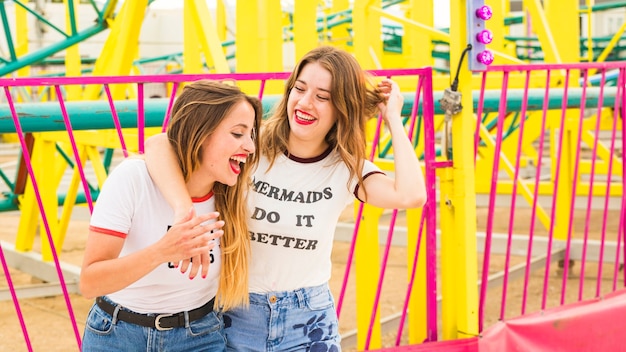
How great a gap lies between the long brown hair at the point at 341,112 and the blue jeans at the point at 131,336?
0.58 metres

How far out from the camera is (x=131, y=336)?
2176 millimetres

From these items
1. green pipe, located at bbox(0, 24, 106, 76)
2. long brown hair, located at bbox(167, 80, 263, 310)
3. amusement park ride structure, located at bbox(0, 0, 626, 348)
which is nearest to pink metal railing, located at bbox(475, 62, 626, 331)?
amusement park ride structure, located at bbox(0, 0, 626, 348)

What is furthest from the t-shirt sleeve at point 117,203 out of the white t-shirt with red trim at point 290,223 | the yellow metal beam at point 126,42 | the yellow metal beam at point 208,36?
the yellow metal beam at point 126,42

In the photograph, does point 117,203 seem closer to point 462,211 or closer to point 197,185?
point 197,185

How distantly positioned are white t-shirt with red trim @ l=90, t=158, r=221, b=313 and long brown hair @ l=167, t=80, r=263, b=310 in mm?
43

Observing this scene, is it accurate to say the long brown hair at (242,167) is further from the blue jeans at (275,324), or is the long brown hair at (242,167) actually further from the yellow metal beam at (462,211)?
the yellow metal beam at (462,211)

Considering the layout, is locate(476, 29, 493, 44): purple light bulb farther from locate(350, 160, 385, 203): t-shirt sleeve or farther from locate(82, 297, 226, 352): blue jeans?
locate(82, 297, 226, 352): blue jeans

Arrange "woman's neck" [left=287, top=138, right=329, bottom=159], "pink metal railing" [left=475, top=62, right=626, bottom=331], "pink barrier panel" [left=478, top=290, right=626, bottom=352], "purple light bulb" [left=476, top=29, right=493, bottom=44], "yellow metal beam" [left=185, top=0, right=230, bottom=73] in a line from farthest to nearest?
"yellow metal beam" [left=185, top=0, right=230, bottom=73]
"pink metal railing" [left=475, top=62, right=626, bottom=331]
"pink barrier panel" [left=478, top=290, right=626, bottom=352]
"purple light bulb" [left=476, top=29, right=493, bottom=44]
"woman's neck" [left=287, top=138, right=329, bottom=159]

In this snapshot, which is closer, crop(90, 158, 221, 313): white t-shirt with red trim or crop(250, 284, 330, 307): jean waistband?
crop(90, 158, 221, 313): white t-shirt with red trim

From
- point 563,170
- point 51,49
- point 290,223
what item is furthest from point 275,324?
point 563,170

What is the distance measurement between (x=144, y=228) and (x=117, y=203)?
115mm

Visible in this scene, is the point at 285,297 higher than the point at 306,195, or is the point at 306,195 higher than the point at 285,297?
the point at 306,195

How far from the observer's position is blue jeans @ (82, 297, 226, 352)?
7.14 ft

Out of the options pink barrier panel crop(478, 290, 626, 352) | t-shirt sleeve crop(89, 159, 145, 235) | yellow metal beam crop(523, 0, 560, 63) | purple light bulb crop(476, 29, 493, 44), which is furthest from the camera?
yellow metal beam crop(523, 0, 560, 63)
